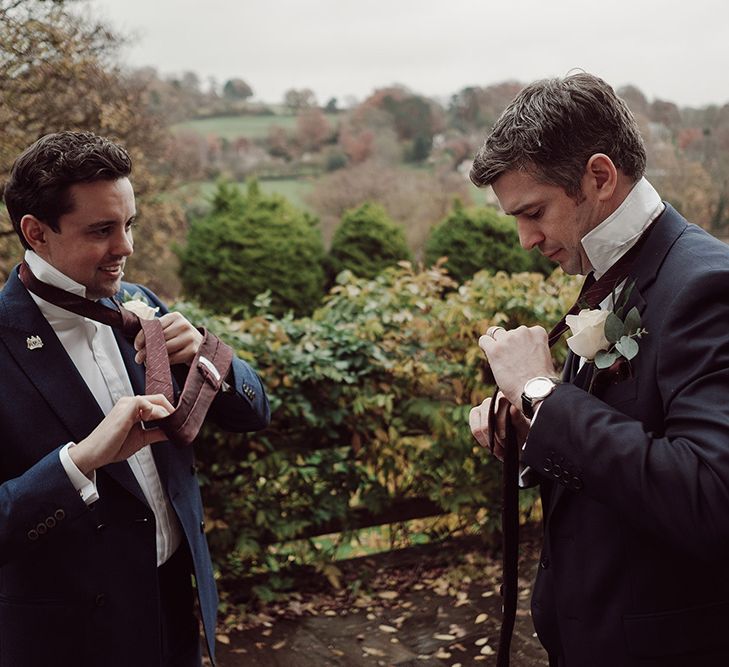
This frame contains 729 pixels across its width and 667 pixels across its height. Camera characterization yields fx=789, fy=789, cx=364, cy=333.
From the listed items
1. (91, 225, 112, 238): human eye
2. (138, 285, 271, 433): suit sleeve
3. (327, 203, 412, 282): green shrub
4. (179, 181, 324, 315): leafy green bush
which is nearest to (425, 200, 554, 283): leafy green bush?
(327, 203, 412, 282): green shrub

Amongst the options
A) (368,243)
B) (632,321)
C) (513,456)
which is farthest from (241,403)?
(368,243)

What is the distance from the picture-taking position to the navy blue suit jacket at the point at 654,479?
1.53 meters

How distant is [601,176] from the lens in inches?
72.2

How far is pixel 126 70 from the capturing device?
18.3 m

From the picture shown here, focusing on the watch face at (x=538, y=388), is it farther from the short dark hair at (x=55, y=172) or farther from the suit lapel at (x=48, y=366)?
the short dark hair at (x=55, y=172)

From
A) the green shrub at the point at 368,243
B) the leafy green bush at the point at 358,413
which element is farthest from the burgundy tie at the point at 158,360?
the green shrub at the point at 368,243

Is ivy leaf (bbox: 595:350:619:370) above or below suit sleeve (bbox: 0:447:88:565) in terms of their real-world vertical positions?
above

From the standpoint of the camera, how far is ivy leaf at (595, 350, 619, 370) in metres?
1.72

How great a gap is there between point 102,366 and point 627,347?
5.11ft

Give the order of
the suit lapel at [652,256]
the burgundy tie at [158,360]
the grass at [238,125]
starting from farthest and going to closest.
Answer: the grass at [238,125]
the burgundy tie at [158,360]
the suit lapel at [652,256]

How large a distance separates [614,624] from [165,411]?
1207mm

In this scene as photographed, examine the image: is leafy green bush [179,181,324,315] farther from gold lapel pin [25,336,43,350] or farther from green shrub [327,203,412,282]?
gold lapel pin [25,336,43,350]

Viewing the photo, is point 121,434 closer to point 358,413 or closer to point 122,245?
point 122,245

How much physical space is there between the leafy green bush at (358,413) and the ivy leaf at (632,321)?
2.97 meters
